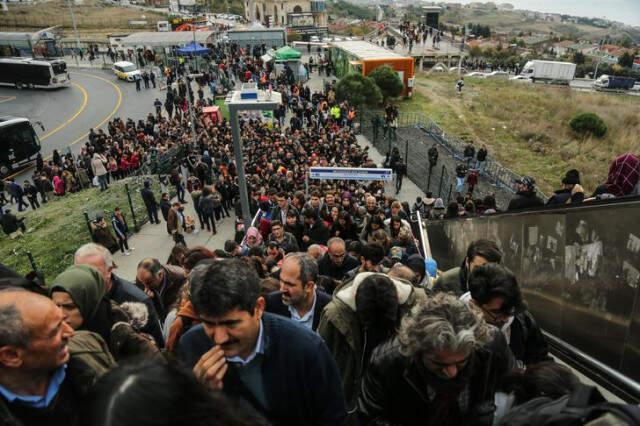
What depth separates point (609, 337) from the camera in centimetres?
372

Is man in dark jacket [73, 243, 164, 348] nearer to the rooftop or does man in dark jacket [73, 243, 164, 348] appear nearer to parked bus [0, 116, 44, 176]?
parked bus [0, 116, 44, 176]

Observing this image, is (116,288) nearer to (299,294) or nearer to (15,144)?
(299,294)

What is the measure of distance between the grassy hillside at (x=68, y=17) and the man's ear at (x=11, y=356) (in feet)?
268

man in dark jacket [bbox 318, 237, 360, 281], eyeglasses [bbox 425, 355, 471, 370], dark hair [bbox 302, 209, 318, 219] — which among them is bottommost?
dark hair [bbox 302, 209, 318, 219]

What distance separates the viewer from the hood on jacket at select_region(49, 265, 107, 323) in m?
3.10

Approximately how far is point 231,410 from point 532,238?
469 cm

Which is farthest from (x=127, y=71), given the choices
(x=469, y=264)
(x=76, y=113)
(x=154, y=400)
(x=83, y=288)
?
(x=154, y=400)

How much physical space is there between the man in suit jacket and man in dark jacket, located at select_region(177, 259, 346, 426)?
105 cm

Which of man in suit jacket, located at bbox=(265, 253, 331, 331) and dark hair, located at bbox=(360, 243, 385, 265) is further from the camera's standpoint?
dark hair, located at bbox=(360, 243, 385, 265)

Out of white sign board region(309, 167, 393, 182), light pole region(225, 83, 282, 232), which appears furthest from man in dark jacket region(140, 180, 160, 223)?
white sign board region(309, 167, 393, 182)

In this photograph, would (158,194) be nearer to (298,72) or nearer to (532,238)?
(532,238)

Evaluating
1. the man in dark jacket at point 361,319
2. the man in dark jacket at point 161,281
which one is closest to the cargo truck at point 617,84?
the man in dark jacket at point 161,281

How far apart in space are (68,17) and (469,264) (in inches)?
3652

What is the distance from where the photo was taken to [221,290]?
2.22 m
